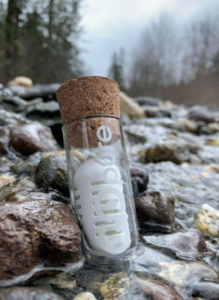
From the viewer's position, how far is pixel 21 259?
0.97 m

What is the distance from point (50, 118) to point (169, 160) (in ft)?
5.45

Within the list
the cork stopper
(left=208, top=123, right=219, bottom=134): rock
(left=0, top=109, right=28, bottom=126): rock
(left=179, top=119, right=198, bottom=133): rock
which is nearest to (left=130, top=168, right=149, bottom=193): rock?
the cork stopper

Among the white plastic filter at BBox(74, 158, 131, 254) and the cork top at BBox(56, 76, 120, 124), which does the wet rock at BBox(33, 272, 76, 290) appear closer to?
the white plastic filter at BBox(74, 158, 131, 254)

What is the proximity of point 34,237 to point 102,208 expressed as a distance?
29 cm

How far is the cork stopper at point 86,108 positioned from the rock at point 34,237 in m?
0.35

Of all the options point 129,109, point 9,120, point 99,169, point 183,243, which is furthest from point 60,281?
point 129,109

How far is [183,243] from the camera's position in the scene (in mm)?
1373

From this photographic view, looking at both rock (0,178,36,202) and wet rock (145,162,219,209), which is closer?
rock (0,178,36,202)

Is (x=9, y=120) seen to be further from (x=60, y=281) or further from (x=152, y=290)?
(x=152, y=290)

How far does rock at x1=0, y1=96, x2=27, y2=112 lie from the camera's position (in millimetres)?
3802

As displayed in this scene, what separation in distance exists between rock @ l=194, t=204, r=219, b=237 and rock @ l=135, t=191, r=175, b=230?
181 millimetres

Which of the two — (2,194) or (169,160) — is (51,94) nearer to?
(169,160)

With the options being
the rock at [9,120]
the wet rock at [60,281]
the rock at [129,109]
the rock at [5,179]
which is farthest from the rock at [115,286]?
the rock at [129,109]

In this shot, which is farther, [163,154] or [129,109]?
[129,109]
